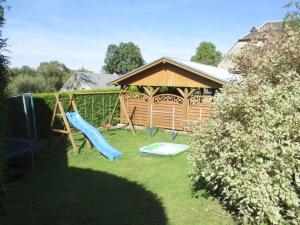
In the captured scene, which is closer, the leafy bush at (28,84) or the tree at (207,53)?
the leafy bush at (28,84)

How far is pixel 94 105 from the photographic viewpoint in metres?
18.0

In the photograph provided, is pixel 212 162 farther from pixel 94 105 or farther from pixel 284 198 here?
pixel 94 105

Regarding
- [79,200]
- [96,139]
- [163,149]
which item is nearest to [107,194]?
[79,200]

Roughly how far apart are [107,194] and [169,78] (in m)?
10.9

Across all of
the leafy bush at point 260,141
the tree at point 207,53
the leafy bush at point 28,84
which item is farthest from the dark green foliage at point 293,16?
the tree at point 207,53

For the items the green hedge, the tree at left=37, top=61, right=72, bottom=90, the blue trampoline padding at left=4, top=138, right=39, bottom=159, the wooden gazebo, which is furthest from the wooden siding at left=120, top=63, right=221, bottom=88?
the tree at left=37, top=61, right=72, bottom=90

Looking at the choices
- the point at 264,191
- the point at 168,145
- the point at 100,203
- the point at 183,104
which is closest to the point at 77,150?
the point at 168,145

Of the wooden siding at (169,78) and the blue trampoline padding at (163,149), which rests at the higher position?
the wooden siding at (169,78)

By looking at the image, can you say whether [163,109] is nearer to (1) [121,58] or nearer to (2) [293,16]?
(2) [293,16]

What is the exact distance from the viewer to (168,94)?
18000 mm

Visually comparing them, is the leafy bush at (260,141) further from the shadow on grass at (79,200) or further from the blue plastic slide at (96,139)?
the blue plastic slide at (96,139)

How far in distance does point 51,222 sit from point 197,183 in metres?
3.70

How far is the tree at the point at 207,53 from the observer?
74.4 m

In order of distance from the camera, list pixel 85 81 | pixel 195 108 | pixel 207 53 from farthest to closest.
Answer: pixel 207 53, pixel 85 81, pixel 195 108
